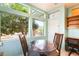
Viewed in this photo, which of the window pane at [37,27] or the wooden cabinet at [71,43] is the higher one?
the window pane at [37,27]

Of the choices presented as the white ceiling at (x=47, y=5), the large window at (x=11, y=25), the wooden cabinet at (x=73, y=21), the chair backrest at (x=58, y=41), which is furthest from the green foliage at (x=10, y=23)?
the wooden cabinet at (x=73, y=21)

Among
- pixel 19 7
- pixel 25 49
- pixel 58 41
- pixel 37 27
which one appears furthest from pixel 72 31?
pixel 19 7

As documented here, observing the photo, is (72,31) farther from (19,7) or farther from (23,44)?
(19,7)

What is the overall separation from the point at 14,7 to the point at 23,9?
0.13 metres

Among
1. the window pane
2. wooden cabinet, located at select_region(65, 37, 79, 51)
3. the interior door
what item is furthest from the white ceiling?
wooden cabinet, located at select_region(65, 37, 79, 51)

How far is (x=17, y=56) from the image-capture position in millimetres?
1539

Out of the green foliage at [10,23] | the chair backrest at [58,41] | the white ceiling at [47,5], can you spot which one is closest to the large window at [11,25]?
the green foliage at [10,23]

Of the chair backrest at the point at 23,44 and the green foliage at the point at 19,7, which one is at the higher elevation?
the green foliage at the point at 19,7

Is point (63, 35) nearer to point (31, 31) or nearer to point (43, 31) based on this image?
point (43, 31)

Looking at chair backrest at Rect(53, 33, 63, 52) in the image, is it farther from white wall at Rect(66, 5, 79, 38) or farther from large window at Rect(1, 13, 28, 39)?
large window at Rect(1, 13, 28, 39)

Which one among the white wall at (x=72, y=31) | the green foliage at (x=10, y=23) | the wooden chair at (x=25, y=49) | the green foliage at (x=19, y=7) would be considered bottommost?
the wooden chair at (x=25, y=49)

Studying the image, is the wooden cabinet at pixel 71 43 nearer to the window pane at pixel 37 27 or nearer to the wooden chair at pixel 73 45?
the wooden chair at pixel 73 45

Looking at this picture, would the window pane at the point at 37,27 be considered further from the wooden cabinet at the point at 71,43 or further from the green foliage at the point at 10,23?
the wooden cabinet at the point at 71,43

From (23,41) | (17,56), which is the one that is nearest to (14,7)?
(23,41)
